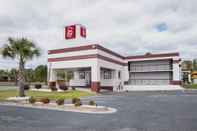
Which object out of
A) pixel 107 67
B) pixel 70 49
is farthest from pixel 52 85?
pixel 107 67

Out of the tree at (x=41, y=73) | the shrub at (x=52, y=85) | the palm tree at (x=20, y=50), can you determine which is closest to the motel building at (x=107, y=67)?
the shrub at (x=52, y=85)

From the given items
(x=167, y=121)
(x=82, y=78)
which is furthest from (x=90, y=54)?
(x=167, y=121)

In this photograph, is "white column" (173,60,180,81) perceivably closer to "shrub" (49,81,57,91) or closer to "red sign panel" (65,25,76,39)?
"red sign panel" (65,25,76,39)

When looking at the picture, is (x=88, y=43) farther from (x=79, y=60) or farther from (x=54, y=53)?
(x=54, y=53)

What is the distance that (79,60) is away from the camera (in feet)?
122

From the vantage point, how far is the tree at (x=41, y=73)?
73.3 meters

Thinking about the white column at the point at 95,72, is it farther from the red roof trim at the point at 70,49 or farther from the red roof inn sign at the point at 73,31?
the red roof inn sign at the point at 73,31

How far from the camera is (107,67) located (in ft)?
133

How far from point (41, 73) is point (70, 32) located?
36.1 meters

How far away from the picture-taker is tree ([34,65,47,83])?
2887 inches

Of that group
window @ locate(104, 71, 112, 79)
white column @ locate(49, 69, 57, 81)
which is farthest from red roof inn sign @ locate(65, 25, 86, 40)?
window @ locate(104, 71, 112, 79)

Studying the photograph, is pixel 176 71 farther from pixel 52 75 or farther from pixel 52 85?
pixel 52 85

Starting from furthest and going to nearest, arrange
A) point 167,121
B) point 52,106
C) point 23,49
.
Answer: point 23,49
point 52,106
point 167,121

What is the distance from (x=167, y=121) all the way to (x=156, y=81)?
145ft
